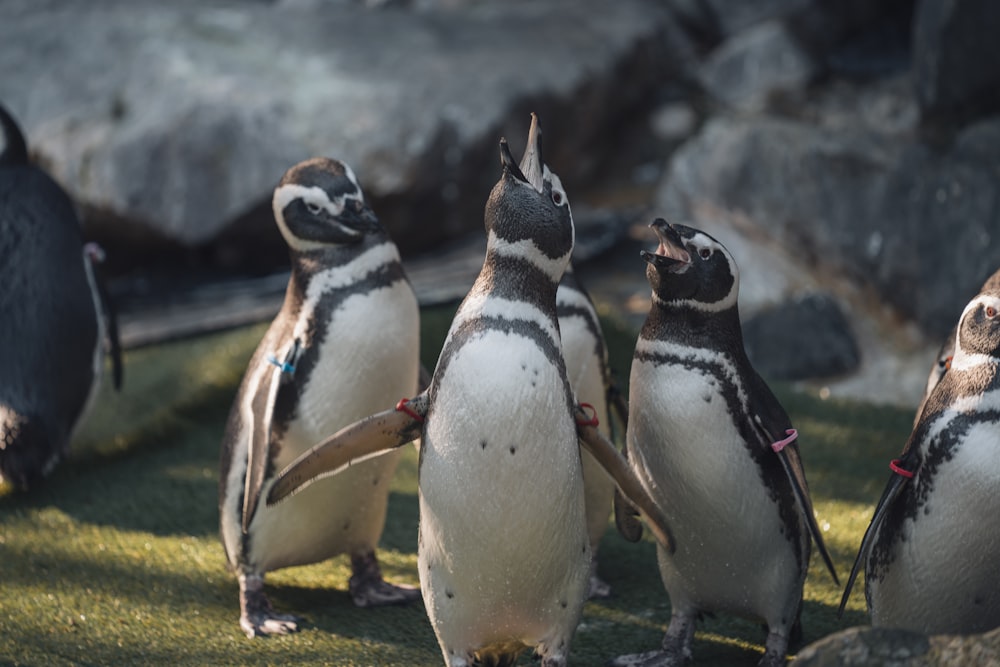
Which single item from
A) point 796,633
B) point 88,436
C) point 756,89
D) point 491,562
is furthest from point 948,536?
point 756,89

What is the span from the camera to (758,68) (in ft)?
25.1

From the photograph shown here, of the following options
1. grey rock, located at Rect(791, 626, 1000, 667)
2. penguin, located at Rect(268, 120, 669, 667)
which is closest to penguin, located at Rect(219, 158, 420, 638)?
penguin, located at Rect(268, 120, 669, 667)

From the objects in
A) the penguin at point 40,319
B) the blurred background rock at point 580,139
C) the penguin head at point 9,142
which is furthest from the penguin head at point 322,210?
the blurred background rock at point 580,139

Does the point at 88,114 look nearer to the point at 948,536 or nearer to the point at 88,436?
the point at 88,436

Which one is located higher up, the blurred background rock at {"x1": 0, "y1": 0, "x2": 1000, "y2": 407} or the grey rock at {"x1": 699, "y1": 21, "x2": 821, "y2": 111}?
the grey rock at {"x1": 699, "y1": 21, "x2": 821, "y2": 111}

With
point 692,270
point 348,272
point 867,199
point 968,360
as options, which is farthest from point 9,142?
point 867,199

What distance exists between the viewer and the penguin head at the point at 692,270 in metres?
2.59

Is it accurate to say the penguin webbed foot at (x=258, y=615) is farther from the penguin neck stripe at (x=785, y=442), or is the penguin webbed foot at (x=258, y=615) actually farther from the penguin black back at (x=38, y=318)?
the penguin neck stripe at (x=785, y=442)

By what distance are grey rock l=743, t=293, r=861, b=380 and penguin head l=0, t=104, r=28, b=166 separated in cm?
327

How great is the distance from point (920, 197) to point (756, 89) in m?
2.17

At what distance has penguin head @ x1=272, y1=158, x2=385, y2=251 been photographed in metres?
3.00

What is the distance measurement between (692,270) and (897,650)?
3.12ft

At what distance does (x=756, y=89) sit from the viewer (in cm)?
762

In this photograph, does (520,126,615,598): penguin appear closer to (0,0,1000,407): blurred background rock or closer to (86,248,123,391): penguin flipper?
(86,248,123,391): penguin flipper
